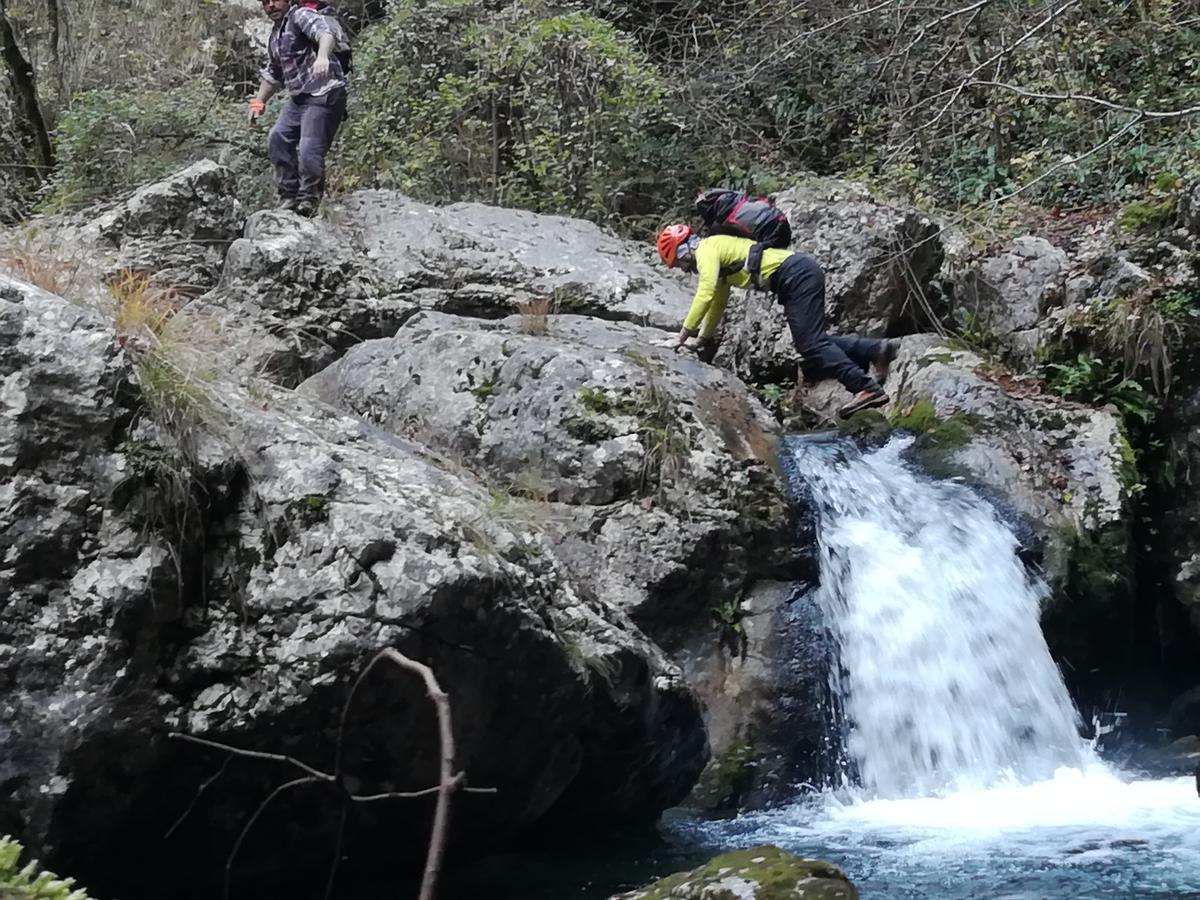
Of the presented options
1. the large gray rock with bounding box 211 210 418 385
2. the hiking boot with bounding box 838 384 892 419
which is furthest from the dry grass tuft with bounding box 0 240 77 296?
the hiking boot with bounding box 838 384 892 419

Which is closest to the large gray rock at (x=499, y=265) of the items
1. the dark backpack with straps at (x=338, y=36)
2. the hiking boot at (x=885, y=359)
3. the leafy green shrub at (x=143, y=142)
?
the dark backpack with straps at (x=338, y=36)

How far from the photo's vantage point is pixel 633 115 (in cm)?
1202

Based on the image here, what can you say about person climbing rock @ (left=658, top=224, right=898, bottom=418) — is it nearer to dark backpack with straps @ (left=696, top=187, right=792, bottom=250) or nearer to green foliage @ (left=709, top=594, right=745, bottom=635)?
dark backpack with straps @ (left=696, top=187, right=792, bottom=250)

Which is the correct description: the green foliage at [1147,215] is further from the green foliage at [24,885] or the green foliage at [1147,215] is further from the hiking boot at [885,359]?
the green foliage at [24,885]

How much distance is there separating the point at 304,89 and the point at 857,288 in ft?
15.8

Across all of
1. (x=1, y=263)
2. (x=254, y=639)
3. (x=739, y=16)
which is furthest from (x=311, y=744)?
(x=739, y=16)

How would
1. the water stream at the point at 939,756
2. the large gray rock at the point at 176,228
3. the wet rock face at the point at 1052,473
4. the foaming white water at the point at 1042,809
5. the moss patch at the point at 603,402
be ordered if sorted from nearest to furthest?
the water stream at the point at 939,756 → the foaming white water at the point at 1042,809 → the moss patch at the point at 603,402 → the wet rock face at the point at 1052,473 → the large gray rock at the point at 176,228

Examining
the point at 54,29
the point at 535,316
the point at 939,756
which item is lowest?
the point at 939,756

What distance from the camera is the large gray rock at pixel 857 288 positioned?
384 inches

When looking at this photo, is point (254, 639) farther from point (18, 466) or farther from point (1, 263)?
point (1, 263)

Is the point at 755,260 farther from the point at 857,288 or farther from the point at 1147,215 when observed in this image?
the point at 1147,215

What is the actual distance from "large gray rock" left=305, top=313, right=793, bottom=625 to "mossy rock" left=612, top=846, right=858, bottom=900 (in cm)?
252

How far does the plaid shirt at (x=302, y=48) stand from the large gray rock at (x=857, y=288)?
3.95 metres

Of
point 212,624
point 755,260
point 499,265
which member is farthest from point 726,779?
point 499,265
